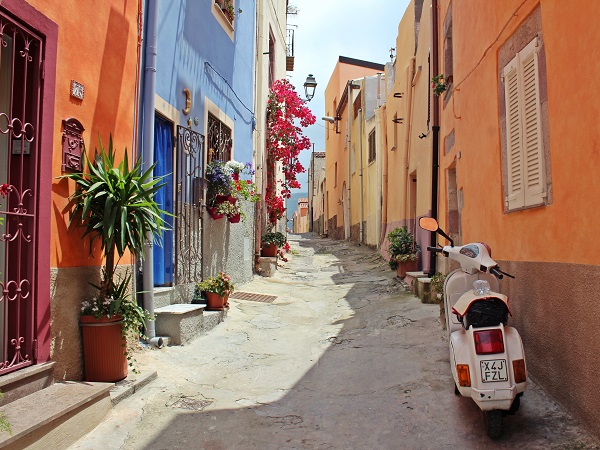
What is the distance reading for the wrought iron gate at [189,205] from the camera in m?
7.08

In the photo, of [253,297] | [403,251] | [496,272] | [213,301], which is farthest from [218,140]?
[496,272]

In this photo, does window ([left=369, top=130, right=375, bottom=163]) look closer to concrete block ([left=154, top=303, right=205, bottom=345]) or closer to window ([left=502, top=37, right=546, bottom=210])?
concrete block ([left=154, top=303, right=205, bottom=345])

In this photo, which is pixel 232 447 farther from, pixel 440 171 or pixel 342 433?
pixel 440 171

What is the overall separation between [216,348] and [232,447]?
8.56ft

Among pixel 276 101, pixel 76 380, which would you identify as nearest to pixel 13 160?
pixel 76 380

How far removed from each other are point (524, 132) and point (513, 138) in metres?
0.27

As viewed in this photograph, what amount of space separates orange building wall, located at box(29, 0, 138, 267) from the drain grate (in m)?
4.28

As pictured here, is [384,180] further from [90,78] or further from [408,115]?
[90,78]

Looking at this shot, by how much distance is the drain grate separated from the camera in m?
9.03

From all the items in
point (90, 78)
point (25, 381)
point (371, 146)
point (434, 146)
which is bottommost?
point (25, 381)

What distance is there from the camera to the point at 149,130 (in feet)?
18.6

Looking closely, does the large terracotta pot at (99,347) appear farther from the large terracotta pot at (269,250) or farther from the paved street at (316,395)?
the large terracotta pot at (269,250)

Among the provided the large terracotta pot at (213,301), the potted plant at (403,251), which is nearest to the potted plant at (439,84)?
the potted plant at (403,251)

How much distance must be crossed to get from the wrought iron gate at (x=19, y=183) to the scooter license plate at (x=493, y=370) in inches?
117
